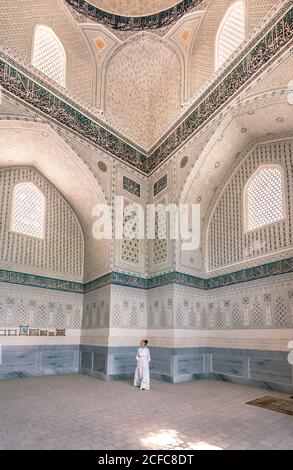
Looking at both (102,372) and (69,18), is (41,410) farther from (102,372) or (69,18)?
(69,18)

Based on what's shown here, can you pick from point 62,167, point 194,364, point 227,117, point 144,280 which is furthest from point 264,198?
point 62,167

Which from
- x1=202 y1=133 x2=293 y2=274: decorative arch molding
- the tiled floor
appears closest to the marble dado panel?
the tiled floor

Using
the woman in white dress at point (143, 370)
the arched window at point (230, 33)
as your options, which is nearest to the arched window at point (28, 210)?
the woman in white dress at point (143, 370)

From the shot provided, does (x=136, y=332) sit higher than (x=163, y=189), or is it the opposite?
(x=163, y=189)

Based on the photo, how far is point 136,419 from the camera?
387cm

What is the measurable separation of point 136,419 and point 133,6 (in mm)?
9172

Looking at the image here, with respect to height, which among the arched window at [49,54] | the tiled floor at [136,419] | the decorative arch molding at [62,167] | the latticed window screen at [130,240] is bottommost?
the tiled floor at [136,419]

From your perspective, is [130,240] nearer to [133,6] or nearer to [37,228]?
[37,228]

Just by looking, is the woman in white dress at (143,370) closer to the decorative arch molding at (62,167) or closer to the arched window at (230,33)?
the decorative arch molding at (62,167)

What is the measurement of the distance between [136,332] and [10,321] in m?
2.91

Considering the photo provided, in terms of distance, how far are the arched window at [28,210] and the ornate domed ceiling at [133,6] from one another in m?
4.87

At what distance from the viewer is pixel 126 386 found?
20.6ft

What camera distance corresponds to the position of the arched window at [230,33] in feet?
22.8
